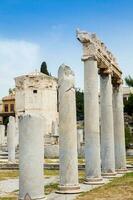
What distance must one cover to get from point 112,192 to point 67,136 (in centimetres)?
233

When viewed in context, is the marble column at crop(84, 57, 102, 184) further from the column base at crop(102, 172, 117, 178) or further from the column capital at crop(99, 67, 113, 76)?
the column capital at crop(99, 67, 113, 76)

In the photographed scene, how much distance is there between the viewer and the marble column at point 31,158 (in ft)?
32.1

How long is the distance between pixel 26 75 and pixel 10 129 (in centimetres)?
3179

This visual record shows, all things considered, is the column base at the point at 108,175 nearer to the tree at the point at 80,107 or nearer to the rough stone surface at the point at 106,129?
the rough stone surface at the point at 106,129

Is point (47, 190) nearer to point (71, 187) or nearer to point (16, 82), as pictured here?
point (71, 187)

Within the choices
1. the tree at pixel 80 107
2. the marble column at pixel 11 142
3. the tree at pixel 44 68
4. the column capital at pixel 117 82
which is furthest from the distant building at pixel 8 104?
the column capital at pixel 117 82

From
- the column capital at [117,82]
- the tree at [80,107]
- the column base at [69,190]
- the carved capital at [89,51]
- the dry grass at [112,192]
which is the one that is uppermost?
the tree at [80,107]

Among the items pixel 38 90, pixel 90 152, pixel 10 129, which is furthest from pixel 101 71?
pixel 38 90

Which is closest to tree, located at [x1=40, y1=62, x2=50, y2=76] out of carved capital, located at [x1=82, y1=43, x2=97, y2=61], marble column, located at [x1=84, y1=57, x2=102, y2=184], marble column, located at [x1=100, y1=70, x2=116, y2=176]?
marble column, located at [x1=100, y1=70, x2=116, y2=176]

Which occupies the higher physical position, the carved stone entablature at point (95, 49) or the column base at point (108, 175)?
the carved stone entablature at point (95, 49)

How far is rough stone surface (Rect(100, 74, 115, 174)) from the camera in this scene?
18.1 m

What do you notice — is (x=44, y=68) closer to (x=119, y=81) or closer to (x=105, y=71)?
(x=119, y=81)

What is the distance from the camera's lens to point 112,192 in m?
13.2

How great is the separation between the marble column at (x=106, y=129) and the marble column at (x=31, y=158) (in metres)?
8.41
